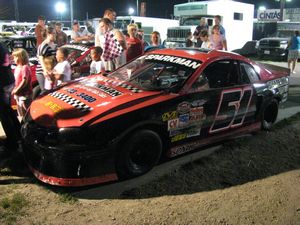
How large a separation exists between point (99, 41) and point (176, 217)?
15.5ft

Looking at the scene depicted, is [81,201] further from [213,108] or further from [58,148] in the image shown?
[213,108]

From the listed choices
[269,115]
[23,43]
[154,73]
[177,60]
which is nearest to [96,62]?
[154,73]

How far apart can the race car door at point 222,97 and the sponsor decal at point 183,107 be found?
118mm

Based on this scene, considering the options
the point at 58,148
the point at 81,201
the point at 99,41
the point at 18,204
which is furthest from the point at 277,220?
the point at 99,41

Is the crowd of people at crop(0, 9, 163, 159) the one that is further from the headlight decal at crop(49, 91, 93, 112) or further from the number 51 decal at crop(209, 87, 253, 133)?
the number 51 decal at crop(209, 87, 253, 133)

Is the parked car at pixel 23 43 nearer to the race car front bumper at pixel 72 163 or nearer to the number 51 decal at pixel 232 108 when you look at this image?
the number 51 decal at pixel 232 108

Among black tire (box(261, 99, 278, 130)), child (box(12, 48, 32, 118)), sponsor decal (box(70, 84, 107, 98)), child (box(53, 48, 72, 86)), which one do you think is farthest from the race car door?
child (box(12, 48, 32, 118))

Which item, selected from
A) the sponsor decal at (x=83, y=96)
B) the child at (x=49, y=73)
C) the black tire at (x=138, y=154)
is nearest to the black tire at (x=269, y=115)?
the black tire at (x=138, y=154)

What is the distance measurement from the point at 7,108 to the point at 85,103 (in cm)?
140

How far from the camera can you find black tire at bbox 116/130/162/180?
3967mm

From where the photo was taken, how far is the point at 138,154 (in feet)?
13.7

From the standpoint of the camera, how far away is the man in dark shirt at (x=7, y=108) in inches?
187

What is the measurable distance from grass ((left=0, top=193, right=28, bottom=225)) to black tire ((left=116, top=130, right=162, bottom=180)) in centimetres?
102

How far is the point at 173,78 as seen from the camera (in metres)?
4.80
